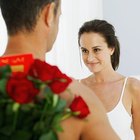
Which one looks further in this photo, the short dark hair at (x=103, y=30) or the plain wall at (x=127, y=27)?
the plain wall at (x=127, y=27)

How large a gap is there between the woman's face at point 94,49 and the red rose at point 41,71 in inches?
44.1

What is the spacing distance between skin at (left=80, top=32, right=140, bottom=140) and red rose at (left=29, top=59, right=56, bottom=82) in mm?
1120

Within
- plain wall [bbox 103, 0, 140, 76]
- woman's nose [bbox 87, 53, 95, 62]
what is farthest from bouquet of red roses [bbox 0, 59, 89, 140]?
plain wall [bbox 103, 0, 140, 76]

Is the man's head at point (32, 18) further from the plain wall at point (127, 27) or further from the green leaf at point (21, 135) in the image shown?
the plain wall at point (127, 27)

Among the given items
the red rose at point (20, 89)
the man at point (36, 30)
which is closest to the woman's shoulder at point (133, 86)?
the man at point (36, 30)

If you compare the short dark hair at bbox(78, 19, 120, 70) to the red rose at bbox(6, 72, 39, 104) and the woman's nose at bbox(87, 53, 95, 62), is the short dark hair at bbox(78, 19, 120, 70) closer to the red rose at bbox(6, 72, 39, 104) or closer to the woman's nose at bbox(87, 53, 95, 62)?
the woman's nose at bbox(87, 53, 95, 62)

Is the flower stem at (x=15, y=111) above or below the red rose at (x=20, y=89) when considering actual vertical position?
below

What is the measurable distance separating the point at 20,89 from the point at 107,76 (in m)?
1.32

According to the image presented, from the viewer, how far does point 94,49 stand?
1953 millimetres

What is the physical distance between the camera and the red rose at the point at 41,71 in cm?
82

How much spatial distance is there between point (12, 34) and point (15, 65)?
0.12m

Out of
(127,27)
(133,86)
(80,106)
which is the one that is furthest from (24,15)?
(127,27)

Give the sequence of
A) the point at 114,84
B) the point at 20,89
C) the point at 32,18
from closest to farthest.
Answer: the point at 20,89, the point at 32,18, the point at 114,84

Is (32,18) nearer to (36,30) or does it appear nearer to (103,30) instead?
(36,30)
